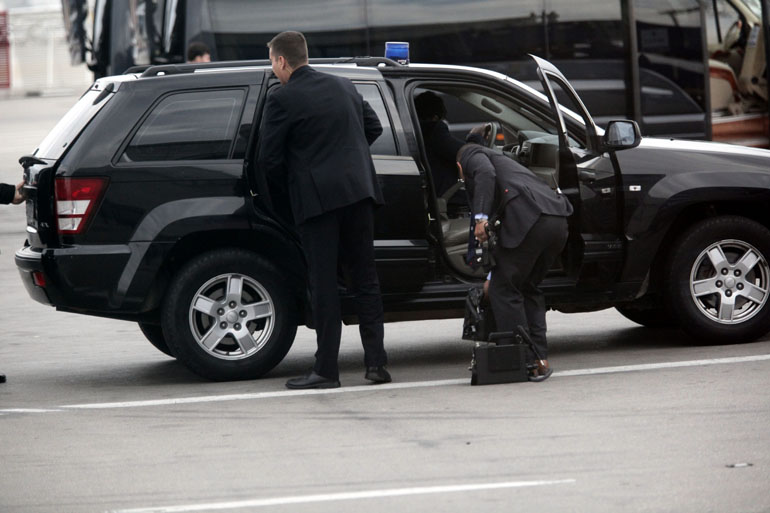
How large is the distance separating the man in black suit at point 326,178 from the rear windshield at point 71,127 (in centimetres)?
100

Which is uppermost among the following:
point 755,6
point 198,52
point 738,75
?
point 755,6

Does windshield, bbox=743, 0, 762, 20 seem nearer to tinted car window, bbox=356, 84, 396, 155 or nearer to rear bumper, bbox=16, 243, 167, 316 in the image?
tinted car window, bbox=356, 84, 396, 155

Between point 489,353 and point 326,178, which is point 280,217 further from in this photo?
point 489,353

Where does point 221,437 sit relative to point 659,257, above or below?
below

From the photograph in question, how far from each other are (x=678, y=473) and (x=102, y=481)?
2.33 m

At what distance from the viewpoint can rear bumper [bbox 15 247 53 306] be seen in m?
7.79

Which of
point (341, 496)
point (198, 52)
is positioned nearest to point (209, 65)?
point (341, 496)

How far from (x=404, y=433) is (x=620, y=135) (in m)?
2.51

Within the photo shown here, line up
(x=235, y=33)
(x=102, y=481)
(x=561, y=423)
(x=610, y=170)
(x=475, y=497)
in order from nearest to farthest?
(x=475, y=497)
(x=102, y=481)
(x=561, y=423)
(x=610, y=170)
(x=235, y=33)

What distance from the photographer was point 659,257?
8.55 meters

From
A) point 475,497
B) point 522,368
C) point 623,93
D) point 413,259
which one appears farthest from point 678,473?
point 623,93

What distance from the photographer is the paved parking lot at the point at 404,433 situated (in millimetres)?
5461

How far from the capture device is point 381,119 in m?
8.04

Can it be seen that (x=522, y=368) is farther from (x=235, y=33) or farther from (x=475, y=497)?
(x=235, y=33)
